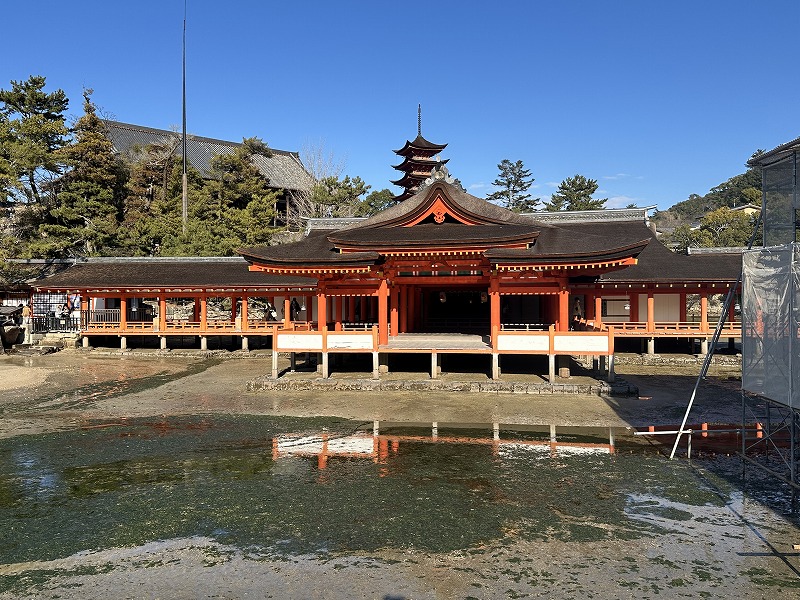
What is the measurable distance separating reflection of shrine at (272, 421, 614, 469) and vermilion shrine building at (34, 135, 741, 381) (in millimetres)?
6154

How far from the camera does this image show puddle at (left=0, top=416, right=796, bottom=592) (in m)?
8.06

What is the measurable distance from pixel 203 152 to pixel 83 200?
24139 mm

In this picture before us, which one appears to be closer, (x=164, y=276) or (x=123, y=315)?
(x=123, y=315)

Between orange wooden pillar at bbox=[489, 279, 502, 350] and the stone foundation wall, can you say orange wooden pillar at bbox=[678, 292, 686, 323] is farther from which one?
orange wooden pillar at bbox=[489, 279, 502, 350]

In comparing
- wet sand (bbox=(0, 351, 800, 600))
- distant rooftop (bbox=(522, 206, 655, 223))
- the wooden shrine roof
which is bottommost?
wet sand (bbox=(0, 351, 800, 600))

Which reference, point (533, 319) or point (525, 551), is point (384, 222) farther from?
point (525, 551)

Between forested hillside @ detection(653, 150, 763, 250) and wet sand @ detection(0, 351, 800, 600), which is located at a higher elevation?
forested hillside @ detection(653, 150, 763, 250)

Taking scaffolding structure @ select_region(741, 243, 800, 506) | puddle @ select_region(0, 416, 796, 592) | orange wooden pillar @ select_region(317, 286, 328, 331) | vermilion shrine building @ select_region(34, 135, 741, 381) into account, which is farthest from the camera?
orange wooden pillar @ select_region(317, 286, 328, 331)

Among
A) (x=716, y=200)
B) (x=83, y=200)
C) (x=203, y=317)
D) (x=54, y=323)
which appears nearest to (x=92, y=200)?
(x=83, y=200)

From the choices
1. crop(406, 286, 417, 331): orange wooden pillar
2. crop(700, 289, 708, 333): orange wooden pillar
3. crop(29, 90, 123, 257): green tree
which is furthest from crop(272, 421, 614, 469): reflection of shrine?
crop(29, 90, 123, 257): green tree

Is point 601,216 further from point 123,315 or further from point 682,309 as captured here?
point 123,315

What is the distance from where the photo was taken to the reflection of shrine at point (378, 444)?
1224 centimetres

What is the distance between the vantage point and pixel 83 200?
125ft

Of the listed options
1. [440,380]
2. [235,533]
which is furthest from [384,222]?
[235,533]
